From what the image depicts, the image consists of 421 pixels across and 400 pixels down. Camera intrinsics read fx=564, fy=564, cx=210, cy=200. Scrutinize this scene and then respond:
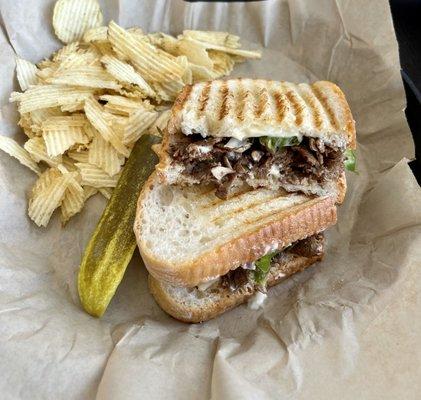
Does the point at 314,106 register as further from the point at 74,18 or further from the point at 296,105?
the point at 74,18

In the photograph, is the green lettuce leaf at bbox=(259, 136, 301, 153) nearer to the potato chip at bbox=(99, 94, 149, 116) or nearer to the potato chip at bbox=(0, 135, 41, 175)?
the potato chip at bbox=(99, 94, 149, 116)

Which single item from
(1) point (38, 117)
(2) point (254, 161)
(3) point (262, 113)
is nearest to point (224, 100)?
(3) point (262, 113)

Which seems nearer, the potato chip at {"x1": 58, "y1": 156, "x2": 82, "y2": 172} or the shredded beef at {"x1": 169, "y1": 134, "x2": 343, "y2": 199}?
the shredded beef at {"x1": 169, "y1": 134, "x2": 343, "y2": 199}

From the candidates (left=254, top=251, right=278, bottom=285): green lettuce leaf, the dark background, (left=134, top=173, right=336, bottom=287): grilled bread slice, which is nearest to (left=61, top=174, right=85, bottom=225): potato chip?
(left=134, top=173, right=336, bottom=287): grilled bread slice

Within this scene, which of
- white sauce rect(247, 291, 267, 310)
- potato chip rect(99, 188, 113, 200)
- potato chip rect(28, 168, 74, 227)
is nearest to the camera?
white sauce rect(247, 291, 267, 310)

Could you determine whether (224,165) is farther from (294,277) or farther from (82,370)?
(82,370)

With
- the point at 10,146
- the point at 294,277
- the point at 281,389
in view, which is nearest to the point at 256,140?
the point at 294,277

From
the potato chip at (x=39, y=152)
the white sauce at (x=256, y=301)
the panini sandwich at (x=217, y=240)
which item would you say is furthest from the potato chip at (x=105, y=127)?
the white sauce at (x=256, y=301)
